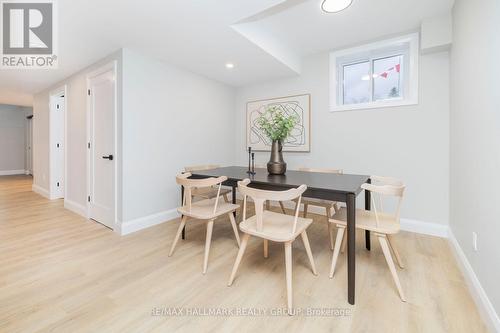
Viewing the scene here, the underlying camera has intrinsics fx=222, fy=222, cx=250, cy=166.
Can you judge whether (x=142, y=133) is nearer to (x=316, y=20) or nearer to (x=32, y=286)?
(x=32, y=286)

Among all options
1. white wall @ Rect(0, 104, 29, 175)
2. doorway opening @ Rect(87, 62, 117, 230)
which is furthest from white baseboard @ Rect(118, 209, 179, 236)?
white wall @ Rect(0, 104, 29, 175)

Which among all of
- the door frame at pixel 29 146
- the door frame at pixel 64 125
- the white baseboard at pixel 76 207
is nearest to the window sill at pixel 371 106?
the white baseboard at pixel 76 207

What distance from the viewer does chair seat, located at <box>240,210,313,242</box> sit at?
1527 millimetres

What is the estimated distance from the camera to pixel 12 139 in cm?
737

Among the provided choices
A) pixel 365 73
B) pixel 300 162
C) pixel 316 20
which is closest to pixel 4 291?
pixel 300 162

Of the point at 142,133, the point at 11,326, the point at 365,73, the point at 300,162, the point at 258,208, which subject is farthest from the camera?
the point at 300,162

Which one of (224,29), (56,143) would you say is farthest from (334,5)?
(56,143)

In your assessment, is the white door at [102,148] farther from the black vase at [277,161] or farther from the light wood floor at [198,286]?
the black vase at [277,161]

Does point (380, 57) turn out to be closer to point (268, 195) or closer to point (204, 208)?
point (268, 195)

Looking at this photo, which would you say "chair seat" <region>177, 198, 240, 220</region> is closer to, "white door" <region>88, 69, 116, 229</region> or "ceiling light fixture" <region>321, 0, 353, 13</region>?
"white door" <region>88, 69, 116, 229</region>

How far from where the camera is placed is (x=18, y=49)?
2625 millimetres

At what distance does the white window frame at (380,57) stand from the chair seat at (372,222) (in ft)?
5.49

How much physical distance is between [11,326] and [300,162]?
3.35 meters

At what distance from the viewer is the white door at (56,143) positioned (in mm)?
4266
